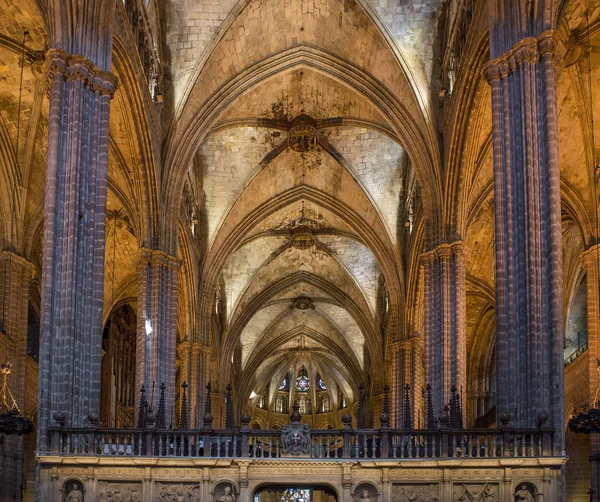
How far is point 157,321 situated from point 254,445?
12816 millimetres

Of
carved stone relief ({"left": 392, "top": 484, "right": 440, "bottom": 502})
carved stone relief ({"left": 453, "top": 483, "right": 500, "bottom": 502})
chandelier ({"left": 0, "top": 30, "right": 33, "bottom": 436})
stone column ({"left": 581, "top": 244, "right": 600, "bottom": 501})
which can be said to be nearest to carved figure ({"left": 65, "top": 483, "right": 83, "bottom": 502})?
chandelier ({"left": 0, "top": 30, "right": 33, "bottom": 436})

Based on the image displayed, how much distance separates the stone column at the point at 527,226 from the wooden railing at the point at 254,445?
1.17m

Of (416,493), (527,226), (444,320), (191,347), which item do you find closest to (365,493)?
(416,493)

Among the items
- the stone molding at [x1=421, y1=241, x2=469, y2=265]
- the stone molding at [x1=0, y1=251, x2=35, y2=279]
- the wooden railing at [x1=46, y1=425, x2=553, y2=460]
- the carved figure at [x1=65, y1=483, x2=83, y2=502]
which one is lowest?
the carved figure at [x1=65, y1=483, x2=83, y2=502]

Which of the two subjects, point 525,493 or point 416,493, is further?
point 416,493

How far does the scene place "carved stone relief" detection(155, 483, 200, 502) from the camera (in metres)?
18.9

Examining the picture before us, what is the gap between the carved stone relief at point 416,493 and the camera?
18.8 m

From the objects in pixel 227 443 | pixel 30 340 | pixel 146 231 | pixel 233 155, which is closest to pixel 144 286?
pixel 146 231

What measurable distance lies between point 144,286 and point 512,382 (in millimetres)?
14869

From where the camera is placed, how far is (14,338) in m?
31.1

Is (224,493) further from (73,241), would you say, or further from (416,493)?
(73,241)

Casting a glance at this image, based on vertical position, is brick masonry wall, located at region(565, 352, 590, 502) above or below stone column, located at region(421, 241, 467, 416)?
below

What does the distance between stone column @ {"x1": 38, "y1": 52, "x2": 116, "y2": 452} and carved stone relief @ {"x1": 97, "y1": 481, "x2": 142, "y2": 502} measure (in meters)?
1.57

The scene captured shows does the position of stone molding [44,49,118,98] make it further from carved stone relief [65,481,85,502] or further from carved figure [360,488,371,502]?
carved figure [360,488,371,502]
